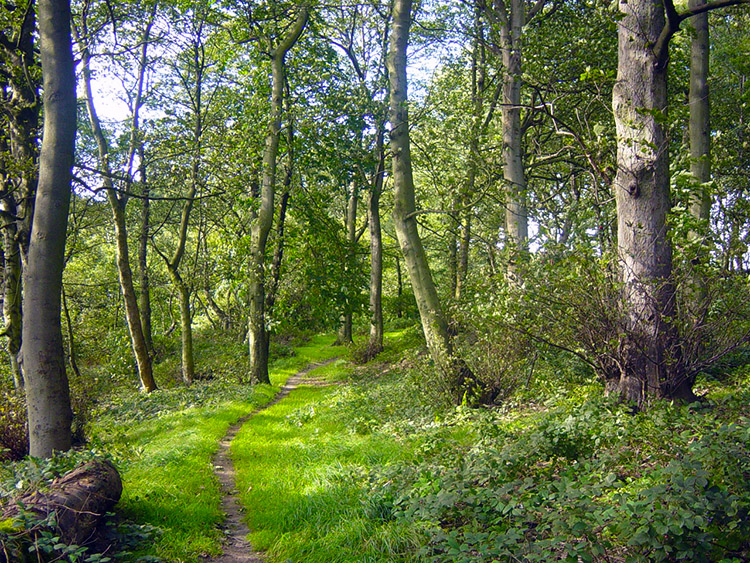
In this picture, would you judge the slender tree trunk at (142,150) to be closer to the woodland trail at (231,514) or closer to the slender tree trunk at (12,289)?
the slender tree trunk at (12,289)

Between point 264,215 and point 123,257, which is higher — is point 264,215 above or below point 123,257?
above

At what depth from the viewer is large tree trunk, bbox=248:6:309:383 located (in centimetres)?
1434

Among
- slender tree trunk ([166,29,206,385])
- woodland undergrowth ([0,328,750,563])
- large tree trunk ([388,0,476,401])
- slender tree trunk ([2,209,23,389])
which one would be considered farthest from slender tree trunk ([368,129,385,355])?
slender tree trunk ([2,209,23,389])

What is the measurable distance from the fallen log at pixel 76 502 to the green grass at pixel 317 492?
5.06 ft

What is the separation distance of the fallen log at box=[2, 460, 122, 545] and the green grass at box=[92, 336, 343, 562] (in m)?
0.47

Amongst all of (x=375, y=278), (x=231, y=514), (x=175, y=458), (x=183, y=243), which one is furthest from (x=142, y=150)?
(x=231, y=514)

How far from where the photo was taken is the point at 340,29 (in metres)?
20.1

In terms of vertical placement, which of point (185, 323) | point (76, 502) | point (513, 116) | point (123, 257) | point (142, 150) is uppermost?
point (142, 150)

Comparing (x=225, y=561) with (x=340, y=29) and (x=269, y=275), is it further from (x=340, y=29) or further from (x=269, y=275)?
(x=340, y=29)

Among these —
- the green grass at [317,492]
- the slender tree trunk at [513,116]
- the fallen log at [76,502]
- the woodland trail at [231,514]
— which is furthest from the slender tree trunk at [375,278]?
the fallen log at [76,502]

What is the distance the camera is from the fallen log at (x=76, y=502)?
393 centimetres

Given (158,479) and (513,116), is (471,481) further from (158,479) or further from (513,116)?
(513,116)

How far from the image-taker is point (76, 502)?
4.25 metres

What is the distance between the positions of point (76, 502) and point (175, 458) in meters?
3.26
